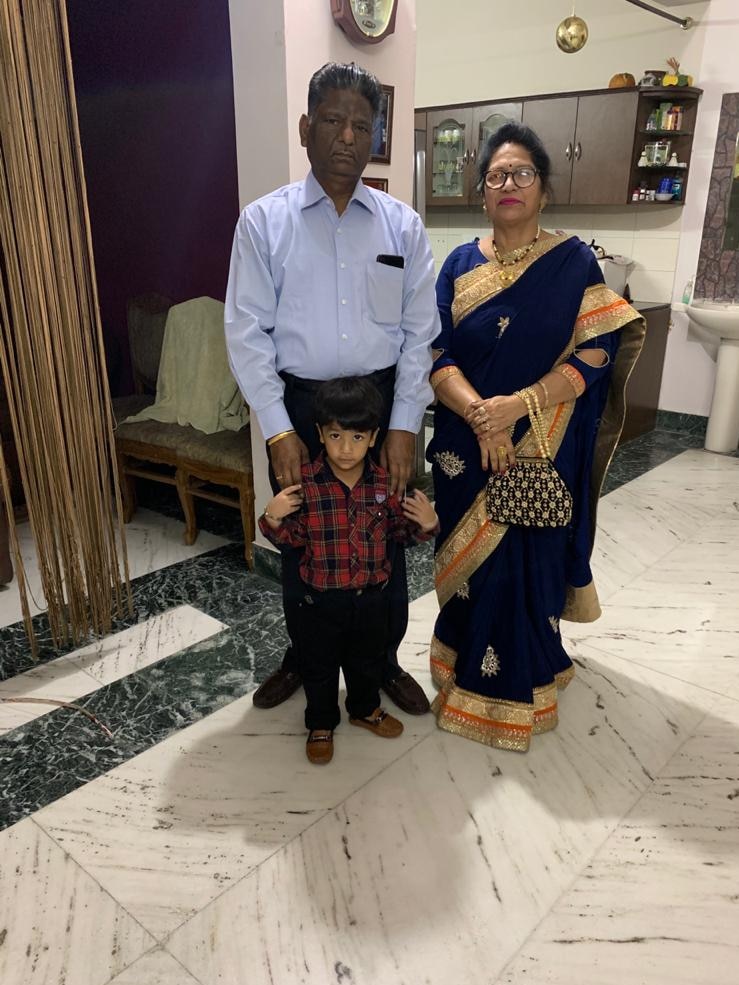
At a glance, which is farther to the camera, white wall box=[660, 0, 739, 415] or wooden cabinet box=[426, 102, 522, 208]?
wooden cabinet box=[426, 102, 522, 208]

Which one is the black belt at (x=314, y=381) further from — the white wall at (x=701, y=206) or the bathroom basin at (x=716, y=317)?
the white wall at (x=701, y=206)

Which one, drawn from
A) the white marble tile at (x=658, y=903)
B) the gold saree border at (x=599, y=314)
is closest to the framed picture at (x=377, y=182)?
the gold saree border at (x=599, y=314)

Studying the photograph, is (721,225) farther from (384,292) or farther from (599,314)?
(384,292)

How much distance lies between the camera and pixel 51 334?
2.14m

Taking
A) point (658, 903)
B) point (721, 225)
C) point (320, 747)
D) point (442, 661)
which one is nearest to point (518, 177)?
point (442, 661)

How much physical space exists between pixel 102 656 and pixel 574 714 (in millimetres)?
1450

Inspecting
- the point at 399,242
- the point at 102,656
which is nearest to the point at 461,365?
the point at 399,242

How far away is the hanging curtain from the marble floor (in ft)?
1.01

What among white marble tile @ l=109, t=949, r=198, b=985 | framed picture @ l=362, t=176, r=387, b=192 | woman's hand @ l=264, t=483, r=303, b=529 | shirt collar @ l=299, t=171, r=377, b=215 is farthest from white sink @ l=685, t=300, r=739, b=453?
white marble tile @ l=109, t=949, r=198, b=985

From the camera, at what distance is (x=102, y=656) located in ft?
7.67

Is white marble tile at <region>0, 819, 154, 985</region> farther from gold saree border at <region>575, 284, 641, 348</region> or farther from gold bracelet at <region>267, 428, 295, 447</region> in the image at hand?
gold saree border at <region>575, 284, 641, 348</region>

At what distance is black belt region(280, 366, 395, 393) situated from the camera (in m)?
1.70

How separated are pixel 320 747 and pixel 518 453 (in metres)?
0.88

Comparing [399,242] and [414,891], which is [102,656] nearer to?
[414,891]
